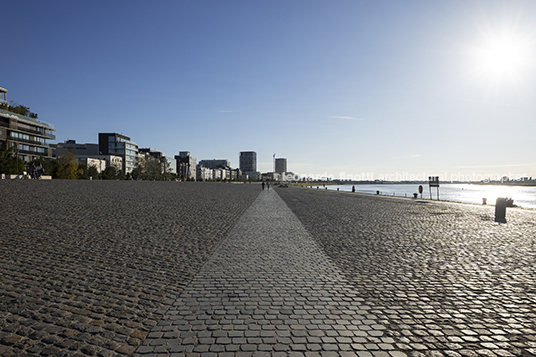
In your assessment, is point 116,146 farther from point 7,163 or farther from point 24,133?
point 7,163

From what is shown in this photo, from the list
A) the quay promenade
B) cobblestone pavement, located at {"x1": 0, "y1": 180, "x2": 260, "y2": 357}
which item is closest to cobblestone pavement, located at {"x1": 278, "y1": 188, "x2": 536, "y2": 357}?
the quay promenade

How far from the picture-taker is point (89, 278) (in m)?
5.05

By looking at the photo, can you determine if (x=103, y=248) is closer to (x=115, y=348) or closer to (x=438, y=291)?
(x=115, y=348)

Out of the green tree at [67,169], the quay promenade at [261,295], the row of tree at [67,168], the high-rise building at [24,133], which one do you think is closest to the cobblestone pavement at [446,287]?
the quay promenade at [261,295]

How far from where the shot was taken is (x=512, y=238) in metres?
9.46

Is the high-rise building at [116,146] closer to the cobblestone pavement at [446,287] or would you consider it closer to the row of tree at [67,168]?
the row of tree at [67,168]

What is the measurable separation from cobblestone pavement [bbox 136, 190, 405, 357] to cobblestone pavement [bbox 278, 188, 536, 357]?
1.05 feet

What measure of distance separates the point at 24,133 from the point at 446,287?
284 feet

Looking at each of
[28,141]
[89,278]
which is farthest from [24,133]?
[89,278]

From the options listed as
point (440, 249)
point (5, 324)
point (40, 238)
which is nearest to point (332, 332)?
point (5, 324)

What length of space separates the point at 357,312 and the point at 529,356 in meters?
1.67

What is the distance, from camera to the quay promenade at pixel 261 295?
3.17 m

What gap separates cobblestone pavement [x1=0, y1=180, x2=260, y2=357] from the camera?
323cm

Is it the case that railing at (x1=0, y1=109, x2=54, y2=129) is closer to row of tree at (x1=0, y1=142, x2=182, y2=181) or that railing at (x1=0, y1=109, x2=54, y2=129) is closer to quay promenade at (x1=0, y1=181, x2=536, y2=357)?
row of tree at (x1=0, y1=142, x2=182, y2=181)
